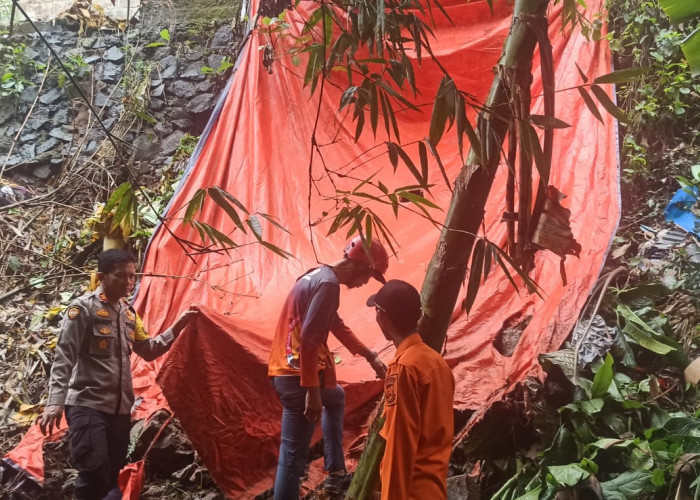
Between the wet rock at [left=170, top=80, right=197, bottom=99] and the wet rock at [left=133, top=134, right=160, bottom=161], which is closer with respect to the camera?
the wet rock at [left=133, top=134, right=160, bottom=161]

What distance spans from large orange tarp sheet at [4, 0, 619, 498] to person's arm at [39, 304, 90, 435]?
40cm

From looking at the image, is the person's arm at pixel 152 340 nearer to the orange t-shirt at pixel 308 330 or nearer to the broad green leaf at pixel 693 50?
the orange t-shirt at pixel 308 330

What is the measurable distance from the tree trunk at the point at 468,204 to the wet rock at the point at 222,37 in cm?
431

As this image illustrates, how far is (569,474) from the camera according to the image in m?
1.79

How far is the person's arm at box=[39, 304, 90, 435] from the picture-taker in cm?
186

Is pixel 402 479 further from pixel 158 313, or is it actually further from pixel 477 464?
pixel 158 313

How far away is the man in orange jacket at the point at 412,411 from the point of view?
1.29 metres

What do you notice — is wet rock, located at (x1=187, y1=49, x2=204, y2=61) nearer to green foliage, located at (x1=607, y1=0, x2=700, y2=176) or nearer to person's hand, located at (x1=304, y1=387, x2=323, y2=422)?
green foliage, located at (x1=607, y1=0, x2=700, y2=176)

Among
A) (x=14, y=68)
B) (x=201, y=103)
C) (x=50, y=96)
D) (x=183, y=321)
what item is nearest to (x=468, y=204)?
(x=183, y=321)

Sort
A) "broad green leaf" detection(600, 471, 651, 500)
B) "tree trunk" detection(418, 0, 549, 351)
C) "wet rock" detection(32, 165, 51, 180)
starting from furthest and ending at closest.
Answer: "wet rock" detection(32, 165, 51, 180) < "broad green leaf" detection(600, 471, 651, 500) < "tree trunk" detection(418, 0, 549, 351)

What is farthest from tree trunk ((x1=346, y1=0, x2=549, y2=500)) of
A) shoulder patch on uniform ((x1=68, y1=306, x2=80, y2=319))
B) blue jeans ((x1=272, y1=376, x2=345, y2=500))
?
shoulder patch on uniform ((x1=68, y1=306, x2=80, y2=319))

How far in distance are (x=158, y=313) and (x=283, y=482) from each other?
1.52 metres

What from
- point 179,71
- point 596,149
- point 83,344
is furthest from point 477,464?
point 179,71

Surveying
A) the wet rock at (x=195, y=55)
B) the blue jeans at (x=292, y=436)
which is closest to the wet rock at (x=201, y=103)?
the wet rock at (x=195, y=55)
